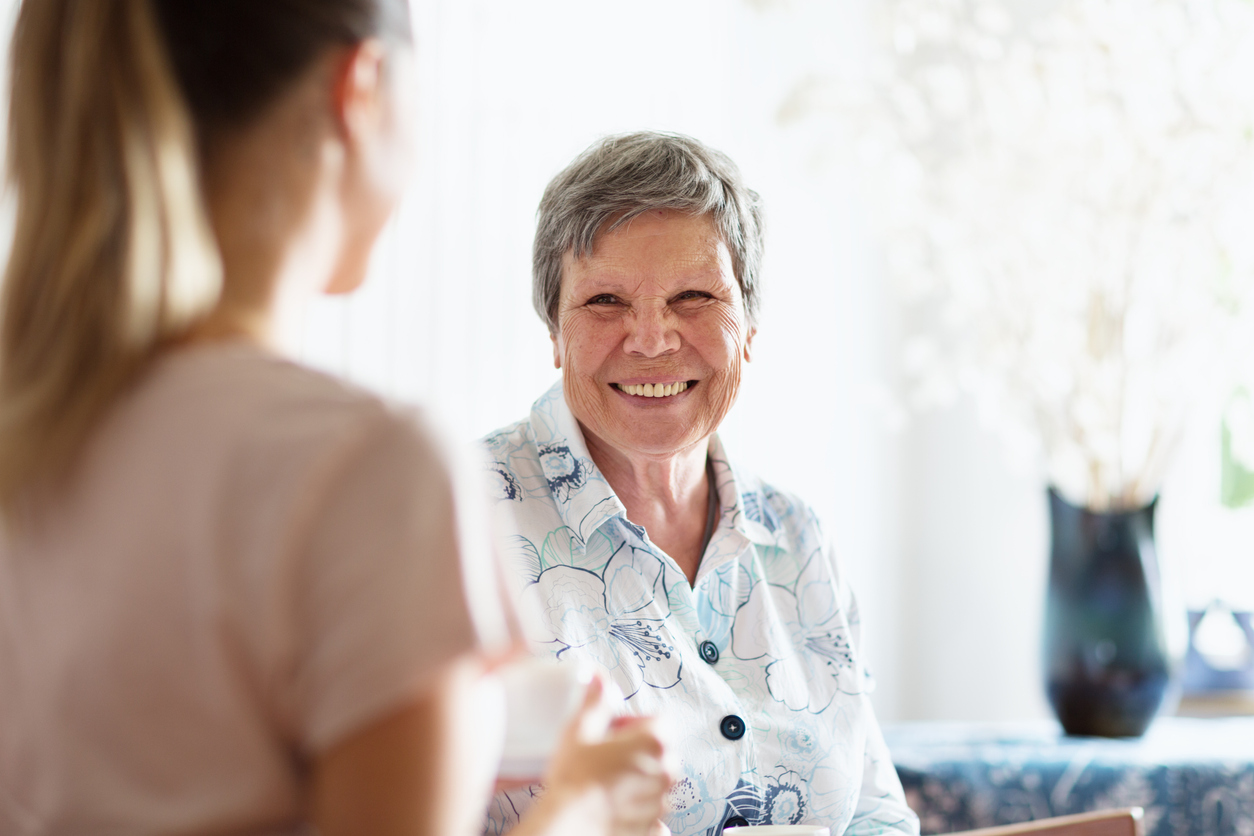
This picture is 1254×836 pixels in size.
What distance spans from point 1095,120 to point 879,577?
1455mm

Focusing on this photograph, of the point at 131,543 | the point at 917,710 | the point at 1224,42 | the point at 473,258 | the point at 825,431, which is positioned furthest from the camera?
the point at 917,710

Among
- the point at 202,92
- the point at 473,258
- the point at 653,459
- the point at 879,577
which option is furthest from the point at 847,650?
the point at 879,577

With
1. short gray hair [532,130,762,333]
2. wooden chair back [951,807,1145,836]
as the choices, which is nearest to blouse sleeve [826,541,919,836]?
wooden chair back [951,807,1145,836]

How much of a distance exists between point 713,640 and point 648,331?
414 millimetres

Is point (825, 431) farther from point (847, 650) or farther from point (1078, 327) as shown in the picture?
point (847, 650)

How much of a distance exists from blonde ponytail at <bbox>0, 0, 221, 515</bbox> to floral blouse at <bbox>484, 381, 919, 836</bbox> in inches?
29.5

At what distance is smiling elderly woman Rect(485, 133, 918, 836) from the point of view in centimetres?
135

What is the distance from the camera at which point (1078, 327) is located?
2.46m

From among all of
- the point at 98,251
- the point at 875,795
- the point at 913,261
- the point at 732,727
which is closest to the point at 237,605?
the point at 98,251

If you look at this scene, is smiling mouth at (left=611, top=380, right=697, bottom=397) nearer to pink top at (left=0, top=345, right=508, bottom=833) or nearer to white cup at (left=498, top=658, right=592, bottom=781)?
white cup at (left=498, top=658, right=592, bottom=781)

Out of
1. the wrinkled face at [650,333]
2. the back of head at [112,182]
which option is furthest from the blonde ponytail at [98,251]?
the wrinkled face at [650,333]

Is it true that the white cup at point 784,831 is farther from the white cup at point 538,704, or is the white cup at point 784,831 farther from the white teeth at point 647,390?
the white teeth at point 647,390

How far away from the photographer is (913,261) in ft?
8.81

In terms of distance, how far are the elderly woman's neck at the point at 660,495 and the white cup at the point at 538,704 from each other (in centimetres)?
77
